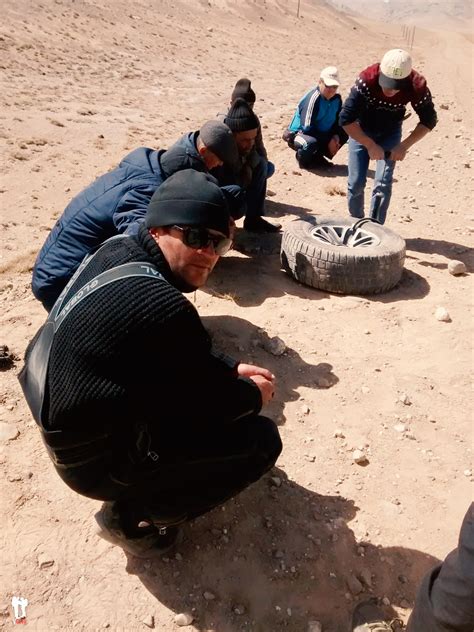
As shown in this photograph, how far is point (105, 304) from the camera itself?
178cm

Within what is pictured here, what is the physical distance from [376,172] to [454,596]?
436 cm

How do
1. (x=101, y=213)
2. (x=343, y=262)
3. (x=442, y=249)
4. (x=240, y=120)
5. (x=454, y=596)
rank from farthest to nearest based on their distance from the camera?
(x=442, y=249)
(x=240, y=120)
(x=343, y=262)
(x=101, y=213)
(x=454, y=596)

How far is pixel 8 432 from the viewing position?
3117 mm

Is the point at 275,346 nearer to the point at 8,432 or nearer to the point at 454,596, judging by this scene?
the point at 8,432

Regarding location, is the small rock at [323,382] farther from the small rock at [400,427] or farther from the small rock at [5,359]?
the small rock at [5,359]

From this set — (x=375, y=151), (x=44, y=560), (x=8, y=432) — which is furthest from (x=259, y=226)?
(x=44, y=560)

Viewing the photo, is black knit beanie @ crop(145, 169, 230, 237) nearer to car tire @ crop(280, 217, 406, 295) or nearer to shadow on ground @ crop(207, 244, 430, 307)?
shadow on ground @ crop(207, 244, 430, 307)

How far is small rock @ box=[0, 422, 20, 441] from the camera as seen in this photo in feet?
10.1

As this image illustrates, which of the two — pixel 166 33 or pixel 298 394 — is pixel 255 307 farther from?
pixel 166 33

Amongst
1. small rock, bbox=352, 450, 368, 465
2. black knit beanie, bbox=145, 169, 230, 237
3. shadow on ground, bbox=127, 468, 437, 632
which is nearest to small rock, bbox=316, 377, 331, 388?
small rock, bbox=352, 450, 368, 465

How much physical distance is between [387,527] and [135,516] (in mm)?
1159

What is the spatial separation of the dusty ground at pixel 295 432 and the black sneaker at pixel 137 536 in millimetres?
89

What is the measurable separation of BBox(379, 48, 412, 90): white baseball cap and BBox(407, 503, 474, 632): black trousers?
3.81 m

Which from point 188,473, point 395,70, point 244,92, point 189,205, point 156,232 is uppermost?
point 395,70
